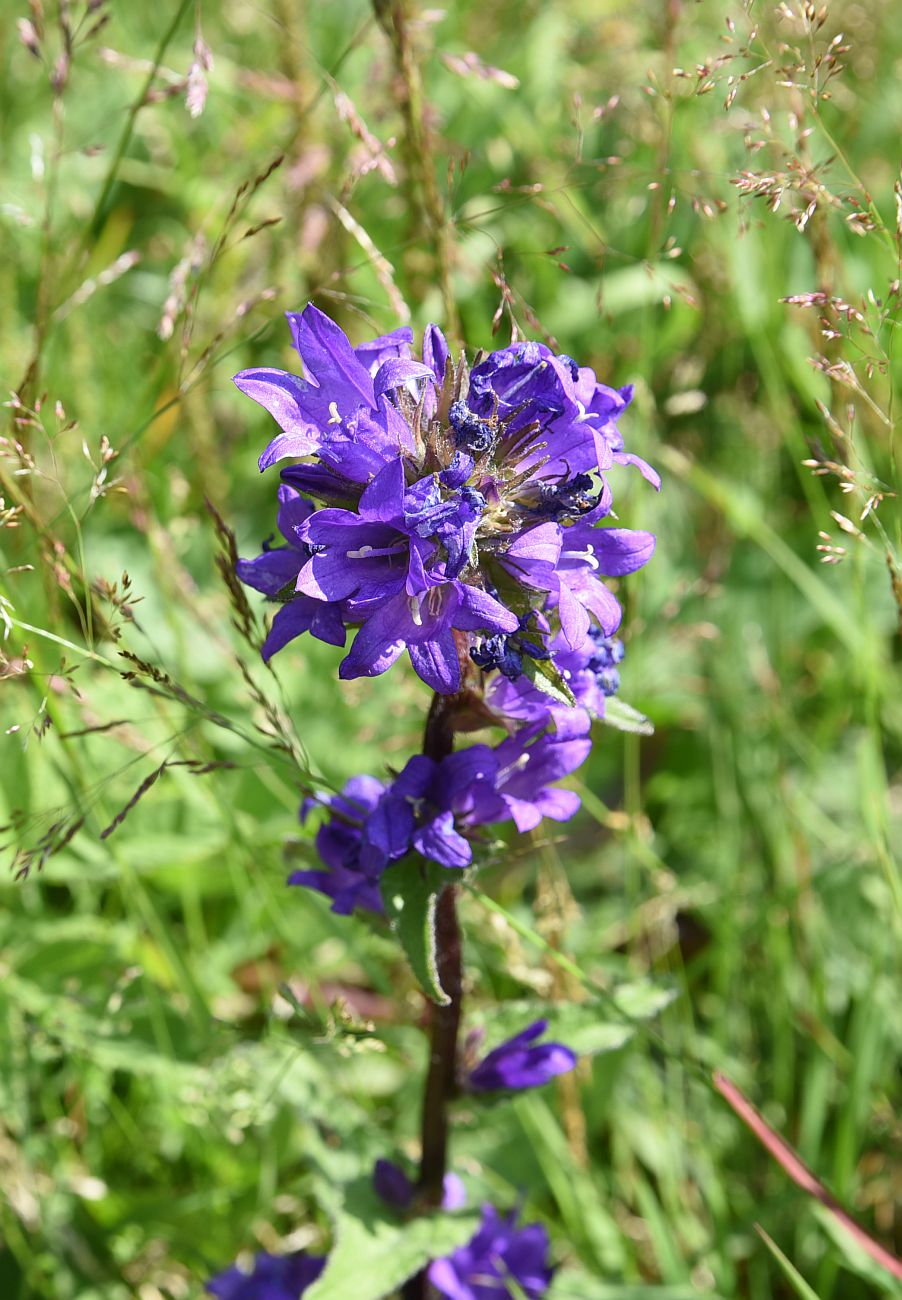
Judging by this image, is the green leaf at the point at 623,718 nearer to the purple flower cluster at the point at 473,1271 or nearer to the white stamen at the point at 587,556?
the white stamen at the point at 587,556

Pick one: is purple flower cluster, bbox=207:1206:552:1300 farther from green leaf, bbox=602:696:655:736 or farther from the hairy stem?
green leaf, bbox=602:696:655:736

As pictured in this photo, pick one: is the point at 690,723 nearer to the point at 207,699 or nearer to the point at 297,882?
the point at 207,699

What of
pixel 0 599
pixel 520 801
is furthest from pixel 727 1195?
pixel 0 599

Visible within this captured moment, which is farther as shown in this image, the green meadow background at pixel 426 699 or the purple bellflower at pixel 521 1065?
the green meadow background at pixel 426 699

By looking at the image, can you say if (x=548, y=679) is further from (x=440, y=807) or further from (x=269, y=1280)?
(x=269, y=1280)

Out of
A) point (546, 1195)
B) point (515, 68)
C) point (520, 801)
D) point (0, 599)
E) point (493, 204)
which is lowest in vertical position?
point (546, 1195)

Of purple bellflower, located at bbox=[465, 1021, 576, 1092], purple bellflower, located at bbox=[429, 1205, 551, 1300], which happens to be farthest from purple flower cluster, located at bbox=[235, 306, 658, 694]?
purple bellflower, located at bbox=[429, 1205, 551, 1300]

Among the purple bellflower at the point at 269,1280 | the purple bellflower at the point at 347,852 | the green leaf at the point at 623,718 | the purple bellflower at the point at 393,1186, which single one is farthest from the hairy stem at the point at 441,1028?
the purple bellflower at the point at 269,1280
